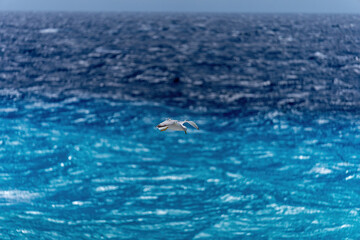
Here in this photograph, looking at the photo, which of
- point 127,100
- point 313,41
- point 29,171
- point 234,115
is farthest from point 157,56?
point 29,171

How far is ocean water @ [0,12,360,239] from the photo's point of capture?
43.9 ft

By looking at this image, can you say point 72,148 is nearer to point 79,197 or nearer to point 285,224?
point 79,197

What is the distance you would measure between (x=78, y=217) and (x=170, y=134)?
907cm

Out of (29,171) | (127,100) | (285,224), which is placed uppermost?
(127,100)

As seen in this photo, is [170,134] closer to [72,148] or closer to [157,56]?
[72,148]

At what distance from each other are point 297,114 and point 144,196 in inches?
521

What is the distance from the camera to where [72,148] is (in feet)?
61.5

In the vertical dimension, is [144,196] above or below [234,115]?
below

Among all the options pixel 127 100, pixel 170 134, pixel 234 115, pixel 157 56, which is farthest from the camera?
pixel 157 56

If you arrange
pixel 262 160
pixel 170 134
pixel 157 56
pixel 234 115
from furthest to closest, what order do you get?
1. pixel 157 56
2. pixel 234 115
3. pixel 170 134
4. pixel 262 160

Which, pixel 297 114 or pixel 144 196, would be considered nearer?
pixel 144 196

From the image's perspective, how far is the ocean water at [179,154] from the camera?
13.4 m

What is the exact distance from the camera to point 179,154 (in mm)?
18656

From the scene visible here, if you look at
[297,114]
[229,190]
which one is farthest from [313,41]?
[229,190]
